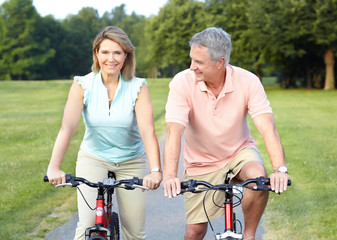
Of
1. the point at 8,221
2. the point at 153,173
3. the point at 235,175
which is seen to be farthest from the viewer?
the point at 8,221

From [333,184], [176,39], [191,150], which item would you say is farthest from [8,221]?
[176,39]

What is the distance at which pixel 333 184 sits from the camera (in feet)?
25.3

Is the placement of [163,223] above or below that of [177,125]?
below

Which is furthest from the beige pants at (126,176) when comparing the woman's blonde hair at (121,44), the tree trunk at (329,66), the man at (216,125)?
the tree trunk at (329,66)

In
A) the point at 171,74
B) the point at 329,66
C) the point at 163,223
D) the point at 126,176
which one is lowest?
the point at 171,74

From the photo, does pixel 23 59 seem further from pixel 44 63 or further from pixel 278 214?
pixel 278 214

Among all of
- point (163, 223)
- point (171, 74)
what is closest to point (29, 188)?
point (163, 223)

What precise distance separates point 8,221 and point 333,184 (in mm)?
A: 4442

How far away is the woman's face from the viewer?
3.61 metres

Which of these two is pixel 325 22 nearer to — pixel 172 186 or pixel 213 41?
pixel 213 41

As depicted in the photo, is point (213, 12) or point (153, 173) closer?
point (153, 173)

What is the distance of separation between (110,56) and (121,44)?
108 millimetres

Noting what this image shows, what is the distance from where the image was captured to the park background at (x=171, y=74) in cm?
636

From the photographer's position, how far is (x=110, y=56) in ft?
11.9
